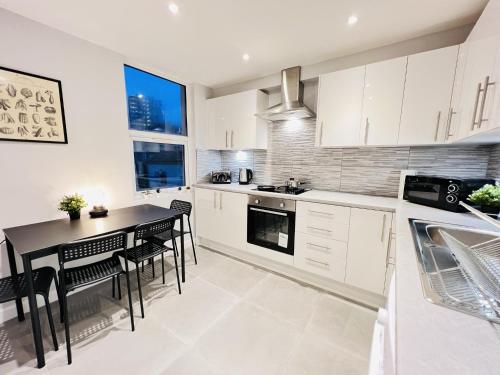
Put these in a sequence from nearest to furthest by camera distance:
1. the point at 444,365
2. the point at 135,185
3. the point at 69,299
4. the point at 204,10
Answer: the point at 444,365
the point at 204,10
the point at 69,299
the point at 135,185

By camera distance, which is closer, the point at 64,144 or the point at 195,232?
the point at 64,144

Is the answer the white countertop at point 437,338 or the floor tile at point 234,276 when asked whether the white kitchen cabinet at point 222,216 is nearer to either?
the floor tile at point 234,276

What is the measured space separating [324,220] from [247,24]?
1883 mm

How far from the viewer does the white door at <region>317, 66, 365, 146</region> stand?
2.03 m

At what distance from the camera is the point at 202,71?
264 cm

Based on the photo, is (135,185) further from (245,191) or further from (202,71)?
Answer: (202,71)

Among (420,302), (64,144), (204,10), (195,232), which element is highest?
(204,10)

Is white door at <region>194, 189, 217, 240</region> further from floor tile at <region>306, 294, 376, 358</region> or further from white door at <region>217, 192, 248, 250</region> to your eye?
floor tile at <region>306, 294, 376, 358</region>

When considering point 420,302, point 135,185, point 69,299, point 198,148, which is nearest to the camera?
point 420,302

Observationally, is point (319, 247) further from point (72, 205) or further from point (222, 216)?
point (72, 205)

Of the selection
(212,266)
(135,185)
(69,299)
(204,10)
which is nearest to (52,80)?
(135,185)

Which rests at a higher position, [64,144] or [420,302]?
[64,144]

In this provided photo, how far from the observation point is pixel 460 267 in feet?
2.74

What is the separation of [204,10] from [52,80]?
1.46 meters
